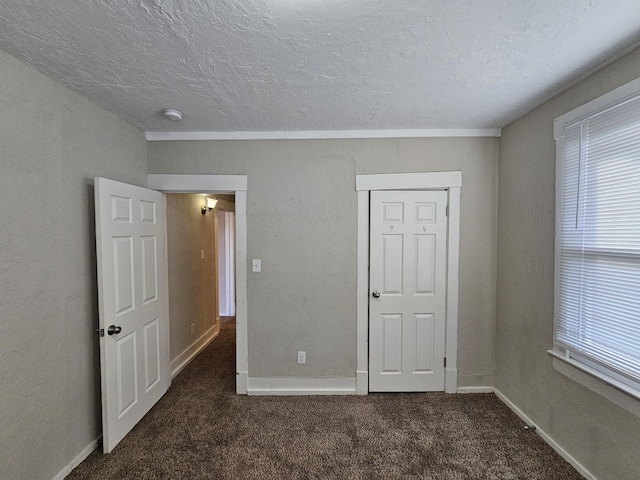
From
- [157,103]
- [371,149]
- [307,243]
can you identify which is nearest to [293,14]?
[157,103]

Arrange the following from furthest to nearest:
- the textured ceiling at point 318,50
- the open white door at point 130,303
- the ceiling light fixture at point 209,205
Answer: the ceiling light fixture at point 209,205 → the open white door at point 130,303 → the textured ceiling at point 318,50

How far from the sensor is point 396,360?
2602 millimetres

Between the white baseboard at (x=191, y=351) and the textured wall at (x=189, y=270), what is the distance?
0.05m

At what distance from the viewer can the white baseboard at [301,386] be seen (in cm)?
258

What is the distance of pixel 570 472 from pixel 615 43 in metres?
2.41

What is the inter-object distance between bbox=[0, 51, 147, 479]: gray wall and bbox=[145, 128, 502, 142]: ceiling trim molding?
22.2 inches

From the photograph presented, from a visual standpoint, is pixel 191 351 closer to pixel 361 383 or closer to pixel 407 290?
pixel 361 383

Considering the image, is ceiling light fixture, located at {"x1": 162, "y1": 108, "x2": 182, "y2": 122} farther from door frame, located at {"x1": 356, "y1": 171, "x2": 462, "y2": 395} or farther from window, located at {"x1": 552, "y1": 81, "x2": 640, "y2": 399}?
window, located at {"x1": 552, "y1": 81, "x2": 640, "y2": 399}

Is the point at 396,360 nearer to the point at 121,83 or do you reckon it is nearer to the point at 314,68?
the point at 314,68

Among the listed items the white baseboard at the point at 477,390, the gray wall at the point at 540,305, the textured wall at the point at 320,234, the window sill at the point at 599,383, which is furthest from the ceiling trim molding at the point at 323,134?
the white baseboard at the point at 477,390

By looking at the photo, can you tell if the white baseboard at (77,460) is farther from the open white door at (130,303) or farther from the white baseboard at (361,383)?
the white baseboard at (361,383)

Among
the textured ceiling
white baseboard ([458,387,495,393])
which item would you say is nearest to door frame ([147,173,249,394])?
the textured ceiling

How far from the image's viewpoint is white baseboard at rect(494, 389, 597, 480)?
1.66m

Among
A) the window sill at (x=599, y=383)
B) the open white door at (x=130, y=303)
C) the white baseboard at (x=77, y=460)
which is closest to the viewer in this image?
the window sill at (x=599, y=383)
